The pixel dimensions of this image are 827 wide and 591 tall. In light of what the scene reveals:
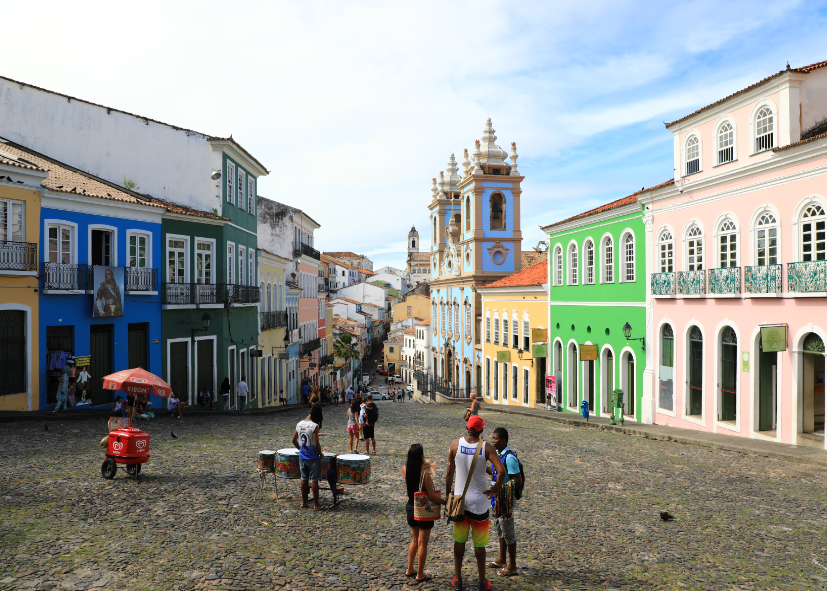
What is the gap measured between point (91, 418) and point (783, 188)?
19.3 meters

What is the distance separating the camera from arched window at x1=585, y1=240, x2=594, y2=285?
2775 centimetres

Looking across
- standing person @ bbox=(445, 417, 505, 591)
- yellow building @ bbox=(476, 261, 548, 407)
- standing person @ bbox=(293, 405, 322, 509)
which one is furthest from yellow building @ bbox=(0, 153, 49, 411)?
yellow building @ bbox=(476, 261, 548, 407)

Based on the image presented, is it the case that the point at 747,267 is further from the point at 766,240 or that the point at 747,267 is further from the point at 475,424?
the point at 475,424

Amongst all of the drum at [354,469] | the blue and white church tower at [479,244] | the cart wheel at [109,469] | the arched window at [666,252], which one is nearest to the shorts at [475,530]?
the drum at [354,469]

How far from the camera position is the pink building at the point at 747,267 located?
16.4 m

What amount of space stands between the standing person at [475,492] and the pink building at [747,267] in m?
12.8

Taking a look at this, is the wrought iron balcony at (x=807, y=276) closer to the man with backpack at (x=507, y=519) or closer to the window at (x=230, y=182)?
the man with backpack at (x=507, y=519)

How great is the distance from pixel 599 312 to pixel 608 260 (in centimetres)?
215

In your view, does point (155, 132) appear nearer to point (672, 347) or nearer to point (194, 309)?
point (194, 309)

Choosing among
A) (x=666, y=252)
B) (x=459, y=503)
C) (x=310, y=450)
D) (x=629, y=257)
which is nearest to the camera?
(x=459, y=503)

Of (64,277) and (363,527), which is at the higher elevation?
(64,277)

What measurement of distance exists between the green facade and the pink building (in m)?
1.17

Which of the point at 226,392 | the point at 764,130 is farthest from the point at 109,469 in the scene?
the point at 764,130

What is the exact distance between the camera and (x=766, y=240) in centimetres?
1767
